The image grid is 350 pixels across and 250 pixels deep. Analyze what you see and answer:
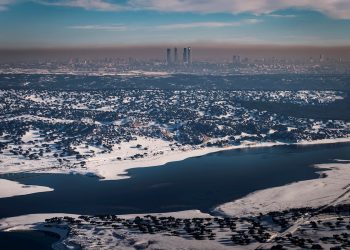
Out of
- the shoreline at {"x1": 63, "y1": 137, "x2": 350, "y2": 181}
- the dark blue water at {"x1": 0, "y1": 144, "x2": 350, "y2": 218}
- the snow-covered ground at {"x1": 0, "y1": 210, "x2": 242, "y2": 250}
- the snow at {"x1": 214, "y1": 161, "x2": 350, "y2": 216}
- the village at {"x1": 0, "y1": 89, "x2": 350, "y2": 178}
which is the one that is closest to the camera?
the snow-covered ground at {"x1": 0, "y1": 210, "x2": 242, "y2": 250}

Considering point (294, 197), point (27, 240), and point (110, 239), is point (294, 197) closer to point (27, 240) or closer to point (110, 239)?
point (110, 239)

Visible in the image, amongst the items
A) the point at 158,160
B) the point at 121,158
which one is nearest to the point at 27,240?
the point at 121,158

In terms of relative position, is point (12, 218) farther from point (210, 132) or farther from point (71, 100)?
point (71, 100)

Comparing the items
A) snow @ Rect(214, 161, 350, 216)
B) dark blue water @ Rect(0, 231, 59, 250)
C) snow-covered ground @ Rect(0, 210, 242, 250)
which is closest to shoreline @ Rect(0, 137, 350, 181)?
snow @ Rect(214, 161, 350, 216)

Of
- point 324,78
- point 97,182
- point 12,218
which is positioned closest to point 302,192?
point 97,182

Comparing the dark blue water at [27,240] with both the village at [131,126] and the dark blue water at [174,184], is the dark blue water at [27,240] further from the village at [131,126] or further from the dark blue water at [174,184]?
the village at [131,126]

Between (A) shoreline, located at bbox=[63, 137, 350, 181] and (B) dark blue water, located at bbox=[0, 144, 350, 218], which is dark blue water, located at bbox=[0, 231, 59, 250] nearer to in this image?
(B) dark blue water, located at bbox=[0, 144, 350, 218]

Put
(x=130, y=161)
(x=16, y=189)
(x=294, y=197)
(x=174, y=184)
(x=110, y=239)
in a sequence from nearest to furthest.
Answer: (x=110, y=239) < (x=294, y=197) < (x=16, y=189) < (x=174, y=184) < (x=130, y=161)
